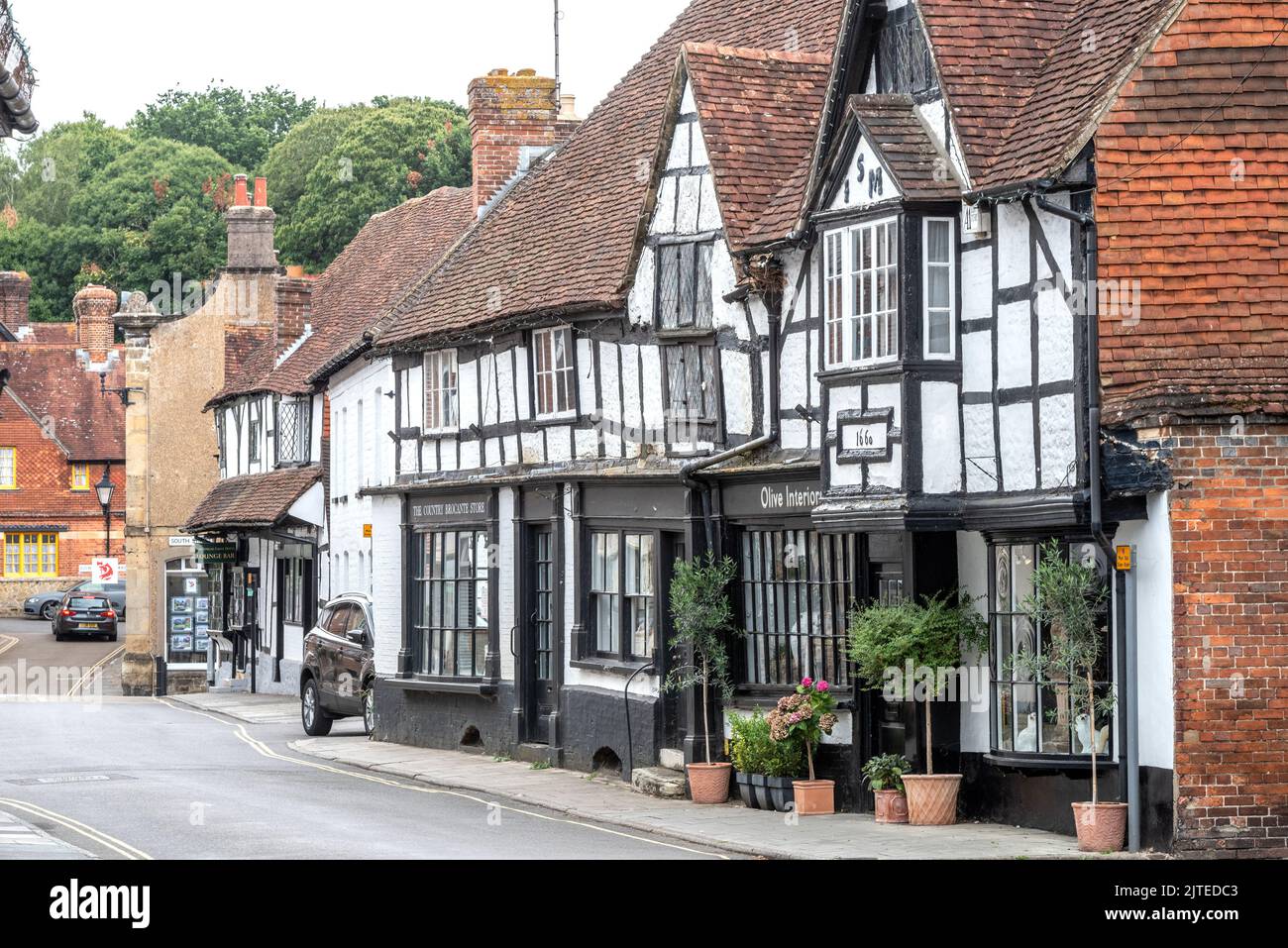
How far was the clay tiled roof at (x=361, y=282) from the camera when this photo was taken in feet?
130

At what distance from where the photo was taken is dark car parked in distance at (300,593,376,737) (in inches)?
1246

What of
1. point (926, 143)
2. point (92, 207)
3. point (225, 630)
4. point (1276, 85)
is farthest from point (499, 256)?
point (92, 207)

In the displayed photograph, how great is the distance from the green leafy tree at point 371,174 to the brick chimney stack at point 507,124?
42136mm

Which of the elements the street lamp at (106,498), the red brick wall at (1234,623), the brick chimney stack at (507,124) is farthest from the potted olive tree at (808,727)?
the street lamp at (106,498)

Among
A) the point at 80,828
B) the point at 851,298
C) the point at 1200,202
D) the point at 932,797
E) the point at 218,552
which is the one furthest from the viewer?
the point at 218,552

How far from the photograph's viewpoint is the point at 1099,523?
16422 millimetres

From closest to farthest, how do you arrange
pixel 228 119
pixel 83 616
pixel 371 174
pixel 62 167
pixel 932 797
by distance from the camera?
1. pixel 932 797
2. pixel 83 616
3. pixel 371 174
4. pixel 62 167
5. pixel 228 119

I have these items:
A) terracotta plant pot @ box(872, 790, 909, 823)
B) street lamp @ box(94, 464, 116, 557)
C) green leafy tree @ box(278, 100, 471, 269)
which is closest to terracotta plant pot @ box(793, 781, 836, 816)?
terracotta plant pot @ box(872, 790, 909, 823)

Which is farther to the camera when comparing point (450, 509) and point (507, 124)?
point (507, 124)

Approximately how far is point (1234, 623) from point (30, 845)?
10.2 metres

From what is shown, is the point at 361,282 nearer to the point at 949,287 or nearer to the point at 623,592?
the point at 623,592

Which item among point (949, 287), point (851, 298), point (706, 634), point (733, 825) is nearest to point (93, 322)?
point (706, 634)

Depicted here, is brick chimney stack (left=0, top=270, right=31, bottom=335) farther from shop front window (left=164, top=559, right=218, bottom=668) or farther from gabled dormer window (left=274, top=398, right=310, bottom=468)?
gabled dormer window (left=274, top=398, right=310, bottom=468)

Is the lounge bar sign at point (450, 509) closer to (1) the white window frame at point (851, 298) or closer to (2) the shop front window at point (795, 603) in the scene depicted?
(2) the shop front window at point (795, 603)
